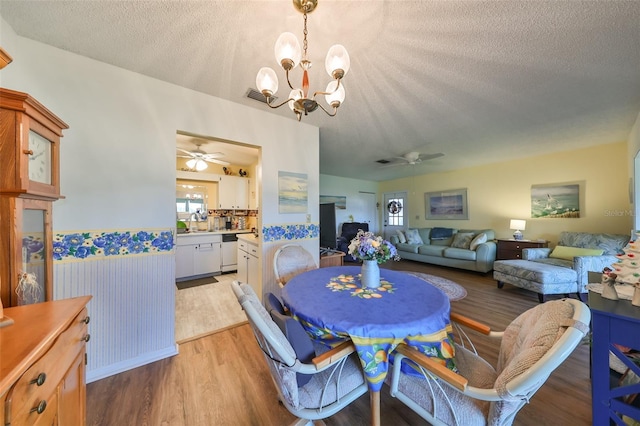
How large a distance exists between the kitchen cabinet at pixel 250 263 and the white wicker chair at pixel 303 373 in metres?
1.69

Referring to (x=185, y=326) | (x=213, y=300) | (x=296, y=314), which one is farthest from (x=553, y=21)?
(x=213, y=300)

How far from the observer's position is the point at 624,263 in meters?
1.12

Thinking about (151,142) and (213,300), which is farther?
(213,300)

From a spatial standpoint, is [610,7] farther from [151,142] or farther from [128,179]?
[128,179]

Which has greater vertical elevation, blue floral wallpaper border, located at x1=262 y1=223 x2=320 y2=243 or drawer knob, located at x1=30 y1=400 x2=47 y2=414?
blue floral wallpaper border, located at x1=262 y1=223 x2=320 y2=243

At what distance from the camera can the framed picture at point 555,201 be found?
13.3 feet

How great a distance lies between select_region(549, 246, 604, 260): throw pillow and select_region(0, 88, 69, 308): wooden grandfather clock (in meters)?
5.70

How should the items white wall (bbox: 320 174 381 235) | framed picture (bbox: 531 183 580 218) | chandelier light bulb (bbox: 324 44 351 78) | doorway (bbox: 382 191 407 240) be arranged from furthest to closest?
doorway (bbox: 382 191 407 240)
white wall (bbox: 320 174 381 235)
framed picture (bbox: 531 183 580 218)
chandelier light bulb (bbox: 324 44 351 78)

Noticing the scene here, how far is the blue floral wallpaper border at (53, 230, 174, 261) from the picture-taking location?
1.61 m

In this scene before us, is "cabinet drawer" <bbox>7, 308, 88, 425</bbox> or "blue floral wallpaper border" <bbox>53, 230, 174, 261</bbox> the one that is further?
"blue floral wallpaper border" <bbox>53, 230, 174, 261</bbox>

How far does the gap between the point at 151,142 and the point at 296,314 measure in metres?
1.87

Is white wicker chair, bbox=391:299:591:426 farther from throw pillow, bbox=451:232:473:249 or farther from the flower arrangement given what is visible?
throw pillow, bbox=451:232:473:249

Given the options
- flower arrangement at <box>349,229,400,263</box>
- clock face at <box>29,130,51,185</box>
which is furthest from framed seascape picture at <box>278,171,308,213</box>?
clock face at <box>29,130,51,185</box>

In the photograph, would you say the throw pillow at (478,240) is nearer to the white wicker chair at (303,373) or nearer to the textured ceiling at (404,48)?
the textured ceiling at (404,48)
